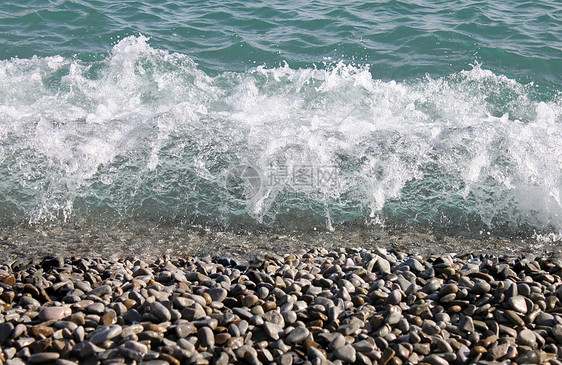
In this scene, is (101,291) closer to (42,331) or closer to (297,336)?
(42,331)

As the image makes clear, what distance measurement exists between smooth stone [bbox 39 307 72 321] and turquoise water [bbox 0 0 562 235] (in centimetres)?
224

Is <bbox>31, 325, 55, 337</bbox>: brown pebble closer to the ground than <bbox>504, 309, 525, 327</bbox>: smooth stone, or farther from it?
farther from it

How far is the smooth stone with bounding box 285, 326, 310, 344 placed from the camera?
10.4 ft

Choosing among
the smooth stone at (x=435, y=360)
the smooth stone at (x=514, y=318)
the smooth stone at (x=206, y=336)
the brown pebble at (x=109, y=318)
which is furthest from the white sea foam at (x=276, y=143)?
the smooth stone at (x=435, y=360)

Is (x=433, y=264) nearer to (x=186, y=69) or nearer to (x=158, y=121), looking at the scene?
(x=158, y=121)

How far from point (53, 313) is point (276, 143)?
12.7 feet

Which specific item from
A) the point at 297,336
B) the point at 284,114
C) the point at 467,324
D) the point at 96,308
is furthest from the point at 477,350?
the point at 284,114

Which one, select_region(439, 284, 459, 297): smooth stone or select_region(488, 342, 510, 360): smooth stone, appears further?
select_region(439, 284, 459, 297): smooth stone

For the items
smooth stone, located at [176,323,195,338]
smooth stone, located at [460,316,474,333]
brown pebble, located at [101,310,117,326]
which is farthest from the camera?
smooth stone, located at [460,316,474,333]

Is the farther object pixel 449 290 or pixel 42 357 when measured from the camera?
pixel 449 290

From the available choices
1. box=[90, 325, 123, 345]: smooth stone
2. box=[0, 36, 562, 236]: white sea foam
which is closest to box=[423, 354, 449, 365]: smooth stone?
box=[90, 325, 123, 345]: smooth stone

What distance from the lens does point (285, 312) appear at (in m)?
3.40

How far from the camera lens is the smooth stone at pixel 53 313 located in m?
3.26

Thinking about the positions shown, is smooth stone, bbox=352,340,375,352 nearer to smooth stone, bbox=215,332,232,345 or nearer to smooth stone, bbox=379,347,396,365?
smooth stone, bbox=379,347,396,365
